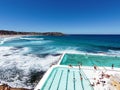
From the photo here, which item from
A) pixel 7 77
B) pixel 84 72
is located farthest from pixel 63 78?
pixel 7 77

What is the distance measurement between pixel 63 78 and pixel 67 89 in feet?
3.48

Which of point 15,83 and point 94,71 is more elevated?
point 94,71

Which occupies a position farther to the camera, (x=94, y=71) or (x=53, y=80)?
(x=94, y=71)

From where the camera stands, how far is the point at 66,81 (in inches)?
216

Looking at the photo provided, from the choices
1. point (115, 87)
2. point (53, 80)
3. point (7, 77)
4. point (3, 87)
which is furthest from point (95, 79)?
point (7, 77)

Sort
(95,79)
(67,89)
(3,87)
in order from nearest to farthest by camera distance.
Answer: (3,87)
(67,89)
(95,79)

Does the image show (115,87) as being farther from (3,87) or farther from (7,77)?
(7,77)

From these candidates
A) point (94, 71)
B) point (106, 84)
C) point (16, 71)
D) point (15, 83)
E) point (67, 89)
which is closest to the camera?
point (67, 89)

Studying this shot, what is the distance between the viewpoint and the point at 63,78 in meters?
5.84

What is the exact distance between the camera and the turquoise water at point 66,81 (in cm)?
494

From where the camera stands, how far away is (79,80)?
5.61 metres

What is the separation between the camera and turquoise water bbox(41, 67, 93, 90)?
494 cm

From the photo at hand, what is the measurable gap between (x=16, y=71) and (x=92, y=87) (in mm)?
4855

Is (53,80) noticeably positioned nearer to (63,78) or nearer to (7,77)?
(63,78)
